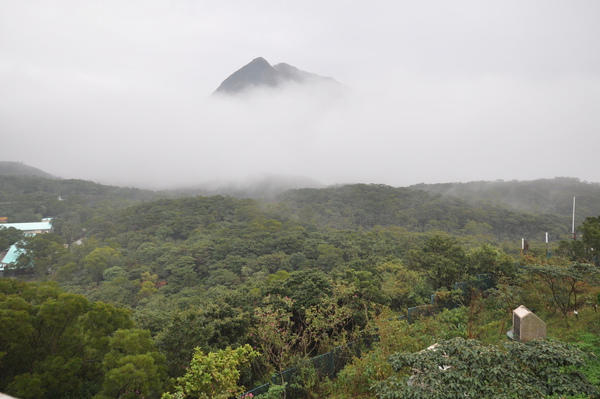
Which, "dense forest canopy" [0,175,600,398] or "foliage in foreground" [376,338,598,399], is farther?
"dense forest canopy" [0,175,600,398]

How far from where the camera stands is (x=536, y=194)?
262 ft

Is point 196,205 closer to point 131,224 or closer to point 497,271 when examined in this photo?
point 131,224

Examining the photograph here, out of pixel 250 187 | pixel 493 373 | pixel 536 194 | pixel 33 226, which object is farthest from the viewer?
pixel 250 187

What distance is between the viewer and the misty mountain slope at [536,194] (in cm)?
6613

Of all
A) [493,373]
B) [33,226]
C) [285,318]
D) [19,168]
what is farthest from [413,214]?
[19,168]

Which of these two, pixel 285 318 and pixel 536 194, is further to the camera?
pixel 536 194

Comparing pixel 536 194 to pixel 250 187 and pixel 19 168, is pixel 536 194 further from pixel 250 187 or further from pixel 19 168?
pixel 19 168

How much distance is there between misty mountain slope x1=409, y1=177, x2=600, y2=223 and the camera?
6613 cm

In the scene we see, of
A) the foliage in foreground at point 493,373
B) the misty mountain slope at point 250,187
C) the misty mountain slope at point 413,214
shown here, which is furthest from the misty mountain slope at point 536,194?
the foliage in foreground at point 493,373

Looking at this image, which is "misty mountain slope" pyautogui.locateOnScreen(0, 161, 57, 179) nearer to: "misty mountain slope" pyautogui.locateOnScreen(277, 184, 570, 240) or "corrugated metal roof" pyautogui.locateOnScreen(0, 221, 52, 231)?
"corrugated metal roof" pyautogui.locateOnScreen(0, 221, 52, 231)

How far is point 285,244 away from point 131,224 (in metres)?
24.3

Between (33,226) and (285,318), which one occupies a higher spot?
(285,318)

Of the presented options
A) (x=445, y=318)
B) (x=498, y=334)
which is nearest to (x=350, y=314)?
(x=445, y=318)

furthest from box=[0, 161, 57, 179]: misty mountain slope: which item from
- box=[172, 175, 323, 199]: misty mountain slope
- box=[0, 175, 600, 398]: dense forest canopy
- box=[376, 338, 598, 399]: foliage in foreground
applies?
box=[376, 338, 598, 399]: foliage in foreground
